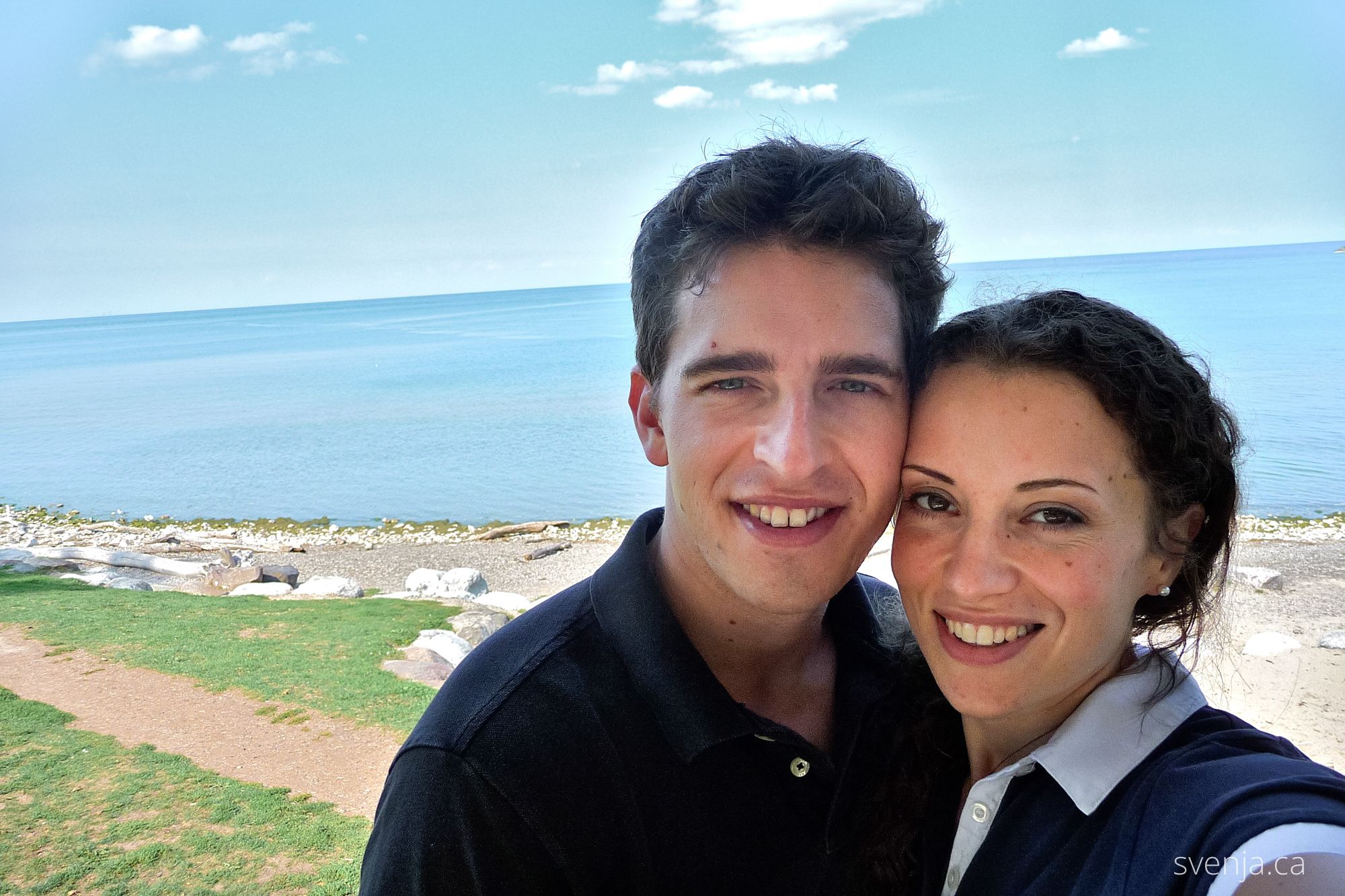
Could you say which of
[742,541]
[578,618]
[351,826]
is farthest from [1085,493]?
[351,826]

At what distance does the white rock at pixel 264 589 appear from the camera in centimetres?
1362

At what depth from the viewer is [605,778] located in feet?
6.51

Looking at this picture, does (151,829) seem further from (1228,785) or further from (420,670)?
(1228,785)

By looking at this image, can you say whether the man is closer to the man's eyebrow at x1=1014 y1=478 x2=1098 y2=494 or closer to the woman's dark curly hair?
the woman's dark curly hair

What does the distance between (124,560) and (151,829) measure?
1223 centimetres

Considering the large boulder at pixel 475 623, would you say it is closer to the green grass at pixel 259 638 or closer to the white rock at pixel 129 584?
the green grass at pixel 259 638

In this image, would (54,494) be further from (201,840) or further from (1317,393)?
(1317,393)

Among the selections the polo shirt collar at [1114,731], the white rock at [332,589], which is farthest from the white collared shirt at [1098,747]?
the white rock at [332,589]

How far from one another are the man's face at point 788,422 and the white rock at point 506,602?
10.5 meters

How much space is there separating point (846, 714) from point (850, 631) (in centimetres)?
31

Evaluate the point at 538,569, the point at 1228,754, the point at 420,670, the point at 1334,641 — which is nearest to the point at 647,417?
the point at 1228,754

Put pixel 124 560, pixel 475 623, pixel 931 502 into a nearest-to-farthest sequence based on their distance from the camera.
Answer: pixel 931 502 → pixel 475 623 → pixel 124 560

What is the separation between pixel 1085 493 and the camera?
211 cm

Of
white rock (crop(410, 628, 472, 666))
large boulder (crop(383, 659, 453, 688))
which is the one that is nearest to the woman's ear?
large boulder (crop(383, 659, 453, 688))
